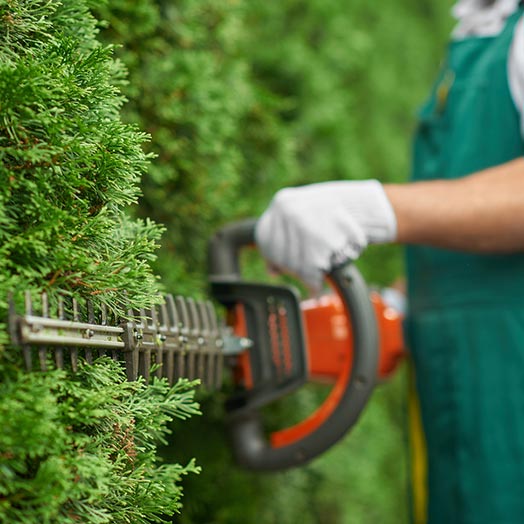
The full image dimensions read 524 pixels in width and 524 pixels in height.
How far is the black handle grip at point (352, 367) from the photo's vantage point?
110 centimetres

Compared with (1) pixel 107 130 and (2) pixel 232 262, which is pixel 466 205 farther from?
(1) pixel 107 130

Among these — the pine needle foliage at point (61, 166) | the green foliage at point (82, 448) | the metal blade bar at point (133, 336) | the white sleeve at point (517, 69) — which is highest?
the white sleeve at point (517, 69)

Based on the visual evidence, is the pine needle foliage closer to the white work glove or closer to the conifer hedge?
the conifer hedge

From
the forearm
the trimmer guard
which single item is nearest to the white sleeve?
the forearm

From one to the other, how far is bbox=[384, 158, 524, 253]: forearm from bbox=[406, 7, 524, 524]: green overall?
0.46ft

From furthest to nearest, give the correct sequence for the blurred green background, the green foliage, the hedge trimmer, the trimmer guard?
the blurred green background → the trimmer guard → the hedge trimmer → the green foliage

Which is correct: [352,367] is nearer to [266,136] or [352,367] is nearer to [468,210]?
[468,210]

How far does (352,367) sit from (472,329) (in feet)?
0.79

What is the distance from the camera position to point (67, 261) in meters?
0.61

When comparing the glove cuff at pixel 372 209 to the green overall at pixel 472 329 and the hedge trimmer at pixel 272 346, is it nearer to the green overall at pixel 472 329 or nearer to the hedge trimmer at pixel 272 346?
the hedge trimmer at pixel 272 346

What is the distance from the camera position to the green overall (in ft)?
3.86

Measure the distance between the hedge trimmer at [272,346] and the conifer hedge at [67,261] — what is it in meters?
0.10

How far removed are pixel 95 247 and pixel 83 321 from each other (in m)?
0.06

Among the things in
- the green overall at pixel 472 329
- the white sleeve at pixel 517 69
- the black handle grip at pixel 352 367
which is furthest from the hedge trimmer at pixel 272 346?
the white sleeve at pixel 517 69
